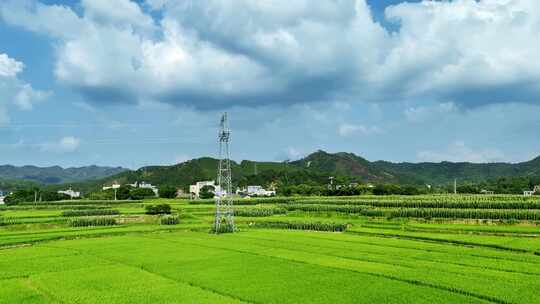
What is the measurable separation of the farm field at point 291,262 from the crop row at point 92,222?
245 centimetres

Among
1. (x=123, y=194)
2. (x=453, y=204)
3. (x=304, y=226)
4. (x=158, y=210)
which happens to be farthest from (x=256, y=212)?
(x=123, y=194)

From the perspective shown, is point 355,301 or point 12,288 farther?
point 12,288

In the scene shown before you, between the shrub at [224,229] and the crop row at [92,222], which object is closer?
the shrub at [224,229]

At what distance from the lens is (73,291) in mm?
22031

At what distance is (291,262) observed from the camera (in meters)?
29.9

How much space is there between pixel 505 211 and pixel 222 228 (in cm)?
3247

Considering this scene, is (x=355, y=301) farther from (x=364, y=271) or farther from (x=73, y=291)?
(x=73, y=291)

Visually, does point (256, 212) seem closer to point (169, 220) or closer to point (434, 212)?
point (169, 220)

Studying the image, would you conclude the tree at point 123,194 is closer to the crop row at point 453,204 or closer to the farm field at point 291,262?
the farm field at point 291,262

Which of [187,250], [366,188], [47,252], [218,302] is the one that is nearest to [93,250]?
[47,252]

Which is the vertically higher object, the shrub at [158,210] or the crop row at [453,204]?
the crop row at [453,204]

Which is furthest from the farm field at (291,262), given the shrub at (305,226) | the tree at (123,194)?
the tree at (123,194)

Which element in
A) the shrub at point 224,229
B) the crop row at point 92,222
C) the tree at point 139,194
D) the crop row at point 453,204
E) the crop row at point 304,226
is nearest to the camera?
the shrub at point 224,229

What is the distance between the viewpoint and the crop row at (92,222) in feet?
197
